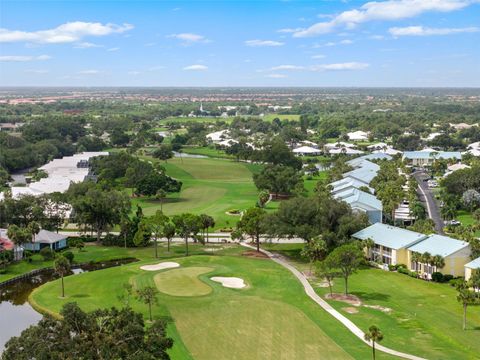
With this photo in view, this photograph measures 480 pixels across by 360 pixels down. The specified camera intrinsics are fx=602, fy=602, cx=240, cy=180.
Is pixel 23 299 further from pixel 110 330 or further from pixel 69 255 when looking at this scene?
pixel 110 330

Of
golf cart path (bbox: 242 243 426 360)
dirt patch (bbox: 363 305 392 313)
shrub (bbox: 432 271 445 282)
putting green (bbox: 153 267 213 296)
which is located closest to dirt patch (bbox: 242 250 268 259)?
golf cart path (bbox: 242 243 426 360)

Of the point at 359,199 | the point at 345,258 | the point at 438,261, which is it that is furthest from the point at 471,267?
the point at 359,199

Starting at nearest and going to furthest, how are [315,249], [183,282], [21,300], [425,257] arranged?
1. [21,300]
2. [183,282]
3. [425,257]
4. [315,249]

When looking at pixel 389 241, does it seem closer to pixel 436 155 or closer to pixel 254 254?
pixel 254 254

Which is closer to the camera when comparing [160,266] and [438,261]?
[438,261]

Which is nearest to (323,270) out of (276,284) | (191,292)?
(276,284)

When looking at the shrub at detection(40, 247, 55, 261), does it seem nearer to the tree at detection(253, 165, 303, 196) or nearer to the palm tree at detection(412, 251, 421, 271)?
the palm tree at detection(412, 251, 421, 271)
